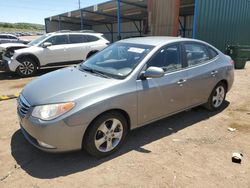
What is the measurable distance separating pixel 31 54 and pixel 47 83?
20.6 feet

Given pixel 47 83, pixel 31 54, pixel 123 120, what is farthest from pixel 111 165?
pixel 31 54

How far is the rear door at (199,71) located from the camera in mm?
4434

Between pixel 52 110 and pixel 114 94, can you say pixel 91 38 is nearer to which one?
pixel 114 94

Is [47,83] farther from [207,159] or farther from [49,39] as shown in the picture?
[49,39]

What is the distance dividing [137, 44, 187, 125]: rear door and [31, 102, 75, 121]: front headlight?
1097 millimetres

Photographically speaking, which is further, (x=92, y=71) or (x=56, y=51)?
(x=56, y=51)

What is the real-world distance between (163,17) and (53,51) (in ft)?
20.0

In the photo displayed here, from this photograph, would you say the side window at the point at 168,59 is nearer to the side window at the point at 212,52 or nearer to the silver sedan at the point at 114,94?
the silver sedan at the point at 114,94

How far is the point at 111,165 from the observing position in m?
3.30

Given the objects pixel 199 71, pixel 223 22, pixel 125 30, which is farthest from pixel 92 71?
pixel 125 30

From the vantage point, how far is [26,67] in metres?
9.41

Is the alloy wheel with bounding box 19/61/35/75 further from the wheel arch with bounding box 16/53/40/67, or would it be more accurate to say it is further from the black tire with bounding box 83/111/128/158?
the black tire with bounding box 83/111/128/158

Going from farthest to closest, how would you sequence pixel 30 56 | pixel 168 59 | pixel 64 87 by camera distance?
pixel 30 56, pixel 168 59, pixel 64 87

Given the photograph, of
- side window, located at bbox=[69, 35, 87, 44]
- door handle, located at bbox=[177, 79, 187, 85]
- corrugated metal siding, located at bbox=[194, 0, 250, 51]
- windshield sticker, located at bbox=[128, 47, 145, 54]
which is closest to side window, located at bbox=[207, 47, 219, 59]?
door handle, located at bbox=[177, 79, 187, 85]
